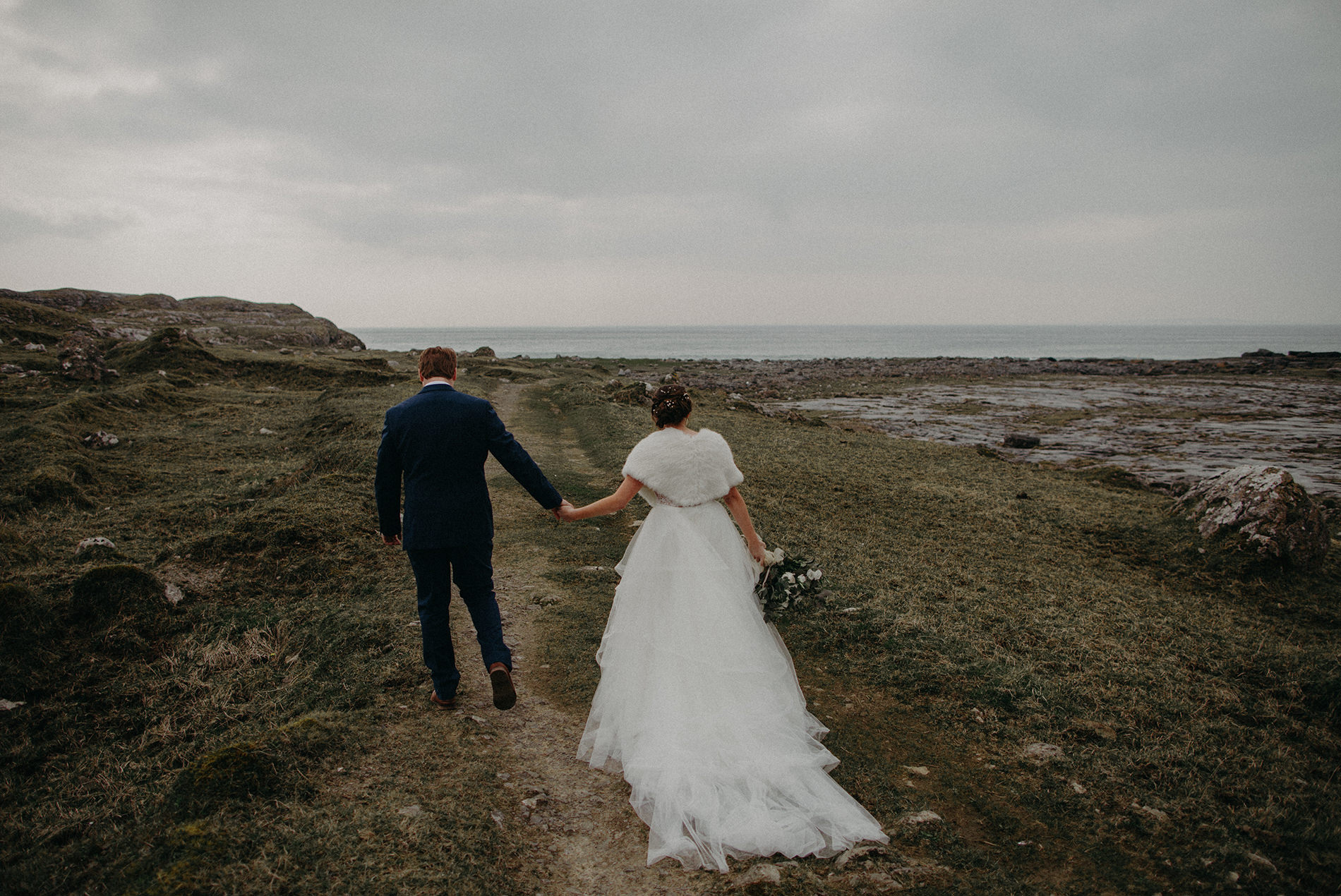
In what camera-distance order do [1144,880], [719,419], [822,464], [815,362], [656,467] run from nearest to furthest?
[1144,880]
[656,467]
[822,464]
[719,419]
[815,362]

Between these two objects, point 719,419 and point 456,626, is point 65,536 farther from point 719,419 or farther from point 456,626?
point 719,419

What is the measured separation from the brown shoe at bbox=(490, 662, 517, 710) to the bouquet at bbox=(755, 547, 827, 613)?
107 inches

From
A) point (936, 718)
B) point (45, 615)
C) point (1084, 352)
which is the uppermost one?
point (1084, 352)

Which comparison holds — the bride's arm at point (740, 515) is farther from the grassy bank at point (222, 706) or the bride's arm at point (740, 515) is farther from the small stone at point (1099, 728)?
the small stone at point (1099, 728)

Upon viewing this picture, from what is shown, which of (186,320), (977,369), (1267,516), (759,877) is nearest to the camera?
(759,877)

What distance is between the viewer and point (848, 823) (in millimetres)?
3779

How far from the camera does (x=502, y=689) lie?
490 centimetres

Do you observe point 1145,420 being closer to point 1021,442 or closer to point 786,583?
point 1021,442

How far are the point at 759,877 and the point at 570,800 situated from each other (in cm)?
133

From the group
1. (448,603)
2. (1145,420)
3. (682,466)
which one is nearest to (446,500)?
(448,603)

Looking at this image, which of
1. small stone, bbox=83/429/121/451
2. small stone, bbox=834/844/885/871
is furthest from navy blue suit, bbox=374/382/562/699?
small stone, bbox=83/429/121/451

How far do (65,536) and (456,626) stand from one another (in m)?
6.16

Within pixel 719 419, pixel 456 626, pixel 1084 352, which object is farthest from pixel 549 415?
pixel 1084 352

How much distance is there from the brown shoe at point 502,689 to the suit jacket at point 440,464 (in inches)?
40.9
